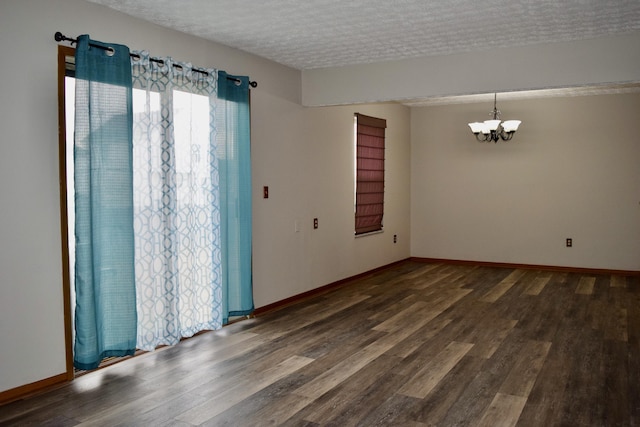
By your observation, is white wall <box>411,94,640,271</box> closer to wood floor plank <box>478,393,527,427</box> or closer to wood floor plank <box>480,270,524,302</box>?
wood floor plank <box>480,270,524,302</box>

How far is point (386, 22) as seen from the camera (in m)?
3.92

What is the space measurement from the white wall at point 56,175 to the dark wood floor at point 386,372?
386 mm

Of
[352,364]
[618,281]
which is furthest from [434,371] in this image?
[618,281]

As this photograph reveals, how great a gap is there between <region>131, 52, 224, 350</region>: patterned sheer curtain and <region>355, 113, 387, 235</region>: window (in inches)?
115

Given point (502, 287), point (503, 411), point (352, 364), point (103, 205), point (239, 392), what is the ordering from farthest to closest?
point (502, 287) < point (352, 364) < point (103, 205) < point (239, 392) < point (503, 411)

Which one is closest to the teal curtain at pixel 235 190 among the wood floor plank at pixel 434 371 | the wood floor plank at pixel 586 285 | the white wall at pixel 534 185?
the wood floor plank at pixel 434 371

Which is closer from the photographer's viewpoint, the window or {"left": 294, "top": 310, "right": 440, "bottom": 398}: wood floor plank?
{"left": 294, "top": 310, "right": 440, "bottom": 398}: wood floor plank

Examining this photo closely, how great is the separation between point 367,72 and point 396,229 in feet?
11.3

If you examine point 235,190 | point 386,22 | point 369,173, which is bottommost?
point 235,190

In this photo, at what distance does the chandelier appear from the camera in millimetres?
7074

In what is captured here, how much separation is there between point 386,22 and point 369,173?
354cm

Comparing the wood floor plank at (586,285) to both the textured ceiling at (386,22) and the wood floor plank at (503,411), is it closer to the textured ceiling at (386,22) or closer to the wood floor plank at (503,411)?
the textured ceiling at (386,22)

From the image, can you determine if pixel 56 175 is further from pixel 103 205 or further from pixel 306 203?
pixel 306 203

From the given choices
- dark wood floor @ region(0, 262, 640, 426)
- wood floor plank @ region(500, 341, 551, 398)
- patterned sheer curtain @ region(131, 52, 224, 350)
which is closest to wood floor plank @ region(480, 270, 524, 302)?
dark wood floor @ region(0, 262, 640, 426)
